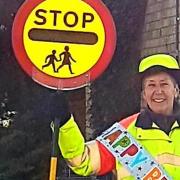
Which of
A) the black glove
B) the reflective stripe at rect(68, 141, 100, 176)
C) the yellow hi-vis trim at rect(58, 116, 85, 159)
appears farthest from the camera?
the reflective stripe at rect(68, 141, 100, 176)

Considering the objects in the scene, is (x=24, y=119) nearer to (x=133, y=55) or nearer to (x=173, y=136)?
(x=133, y=55)

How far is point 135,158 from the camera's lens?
3.17 metres

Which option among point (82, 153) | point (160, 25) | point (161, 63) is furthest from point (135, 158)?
point (160, 25)

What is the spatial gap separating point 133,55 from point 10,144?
6.41ft

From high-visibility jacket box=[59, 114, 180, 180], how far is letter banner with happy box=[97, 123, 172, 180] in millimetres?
22

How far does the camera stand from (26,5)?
2980 millimetres

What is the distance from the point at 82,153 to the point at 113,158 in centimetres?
18

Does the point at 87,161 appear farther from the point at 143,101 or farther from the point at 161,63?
the point at 161,63

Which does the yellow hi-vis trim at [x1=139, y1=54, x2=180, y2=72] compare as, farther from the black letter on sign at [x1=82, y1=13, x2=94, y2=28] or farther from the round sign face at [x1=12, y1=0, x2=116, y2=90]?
the black letter on sign at [x1=82, y1=13, x2=94, y2=28]

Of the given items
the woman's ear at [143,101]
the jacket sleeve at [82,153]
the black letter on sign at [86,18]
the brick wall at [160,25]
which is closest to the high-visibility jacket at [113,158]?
→ the jacket sleeve at [82,153]

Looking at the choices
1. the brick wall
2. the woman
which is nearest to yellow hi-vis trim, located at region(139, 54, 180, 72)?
the woman

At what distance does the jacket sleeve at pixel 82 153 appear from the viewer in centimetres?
303

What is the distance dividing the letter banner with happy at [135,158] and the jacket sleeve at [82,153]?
0.05 m

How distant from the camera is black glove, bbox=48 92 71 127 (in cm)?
288
